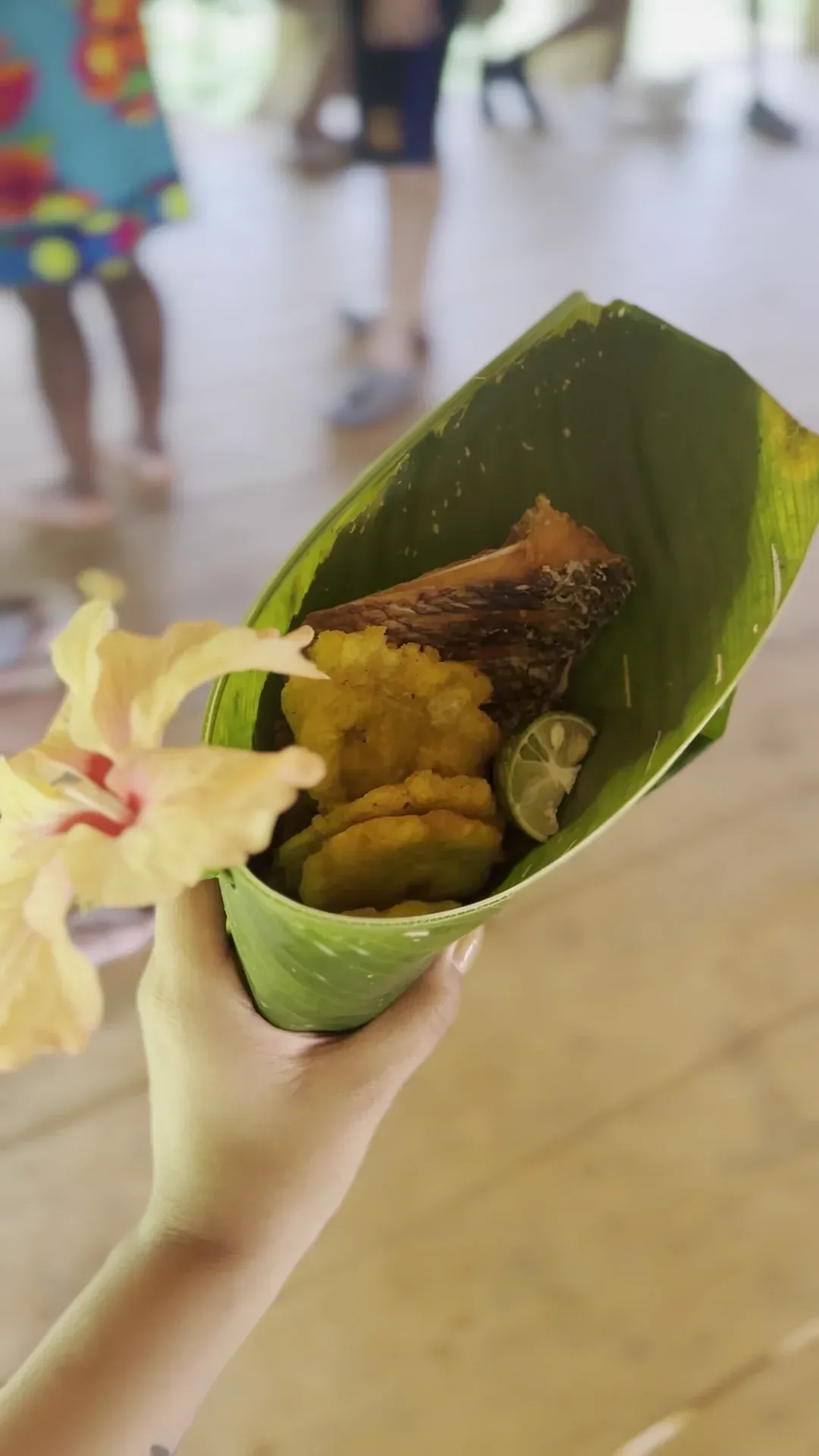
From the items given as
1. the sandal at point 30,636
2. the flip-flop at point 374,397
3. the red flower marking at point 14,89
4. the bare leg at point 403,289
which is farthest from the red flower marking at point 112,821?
the bare leg at point 403,289

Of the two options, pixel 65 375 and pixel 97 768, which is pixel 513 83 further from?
pixel 97 768

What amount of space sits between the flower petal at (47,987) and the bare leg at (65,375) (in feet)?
3.45

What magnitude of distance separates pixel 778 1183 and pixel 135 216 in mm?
1062

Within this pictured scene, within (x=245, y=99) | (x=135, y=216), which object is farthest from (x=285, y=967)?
(x=245, y=99)

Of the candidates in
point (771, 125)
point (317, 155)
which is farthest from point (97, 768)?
point (771, 125)

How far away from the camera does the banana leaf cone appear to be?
0.34 metres

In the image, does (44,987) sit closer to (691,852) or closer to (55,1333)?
(55,1333)

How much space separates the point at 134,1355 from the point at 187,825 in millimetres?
327

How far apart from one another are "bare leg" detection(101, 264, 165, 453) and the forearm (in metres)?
1.06

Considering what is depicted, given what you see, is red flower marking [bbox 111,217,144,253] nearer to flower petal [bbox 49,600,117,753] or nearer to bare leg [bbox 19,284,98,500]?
bare leg [bbox 19,284,98,500]

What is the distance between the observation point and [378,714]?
357 millimetres

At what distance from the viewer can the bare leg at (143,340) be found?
122 cm

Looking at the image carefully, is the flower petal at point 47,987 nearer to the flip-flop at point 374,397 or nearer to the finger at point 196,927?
the finger at point 196,927

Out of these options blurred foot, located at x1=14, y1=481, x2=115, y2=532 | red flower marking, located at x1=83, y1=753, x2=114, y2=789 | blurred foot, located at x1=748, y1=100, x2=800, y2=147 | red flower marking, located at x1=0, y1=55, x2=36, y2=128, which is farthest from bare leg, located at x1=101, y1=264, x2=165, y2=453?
blurred foot, located at x1=748, y1=100, x2=800, y2=147
